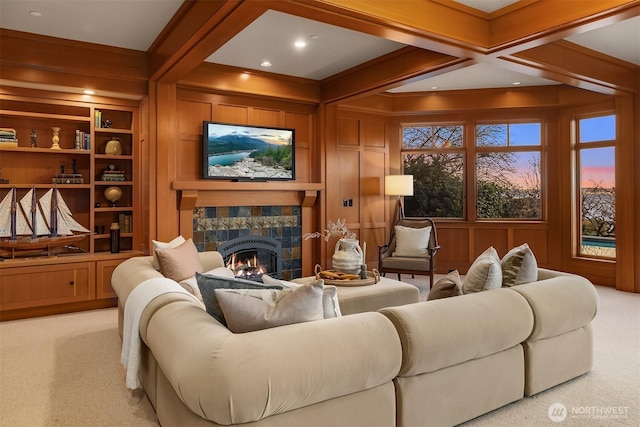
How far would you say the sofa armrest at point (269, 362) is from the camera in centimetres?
156

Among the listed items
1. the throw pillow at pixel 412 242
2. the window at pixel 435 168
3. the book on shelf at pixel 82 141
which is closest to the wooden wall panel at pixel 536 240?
the window at pixel 435 168

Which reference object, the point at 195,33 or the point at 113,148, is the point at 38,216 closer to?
the point at 113,148

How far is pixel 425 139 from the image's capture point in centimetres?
691

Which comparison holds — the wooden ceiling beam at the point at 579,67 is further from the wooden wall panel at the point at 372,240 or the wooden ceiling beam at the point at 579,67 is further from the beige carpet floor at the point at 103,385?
the wooden wall panel at the point at 372,240

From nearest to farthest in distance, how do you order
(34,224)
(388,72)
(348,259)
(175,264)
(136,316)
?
1. (136,316)
2. (175,264)
3. (348,259)
4. (34,224)
5. (388,72)

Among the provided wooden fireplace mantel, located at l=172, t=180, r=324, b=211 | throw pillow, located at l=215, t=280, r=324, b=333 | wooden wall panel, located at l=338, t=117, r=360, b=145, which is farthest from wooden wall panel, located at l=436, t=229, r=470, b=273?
throw pillow, located at l=215, t=280, r=324, b=333

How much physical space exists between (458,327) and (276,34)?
10.7ft

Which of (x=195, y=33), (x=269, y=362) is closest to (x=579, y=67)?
(x=195, y=33)

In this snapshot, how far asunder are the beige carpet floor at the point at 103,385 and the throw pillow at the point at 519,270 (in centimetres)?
69

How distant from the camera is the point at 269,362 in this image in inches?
64.0

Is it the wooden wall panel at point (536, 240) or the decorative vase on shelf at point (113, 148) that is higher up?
the decorative vase on shelf at point (113, 148)

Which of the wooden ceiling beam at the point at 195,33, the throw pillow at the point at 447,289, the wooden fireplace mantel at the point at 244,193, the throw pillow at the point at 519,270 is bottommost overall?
the throw pillow at the point at 447,289

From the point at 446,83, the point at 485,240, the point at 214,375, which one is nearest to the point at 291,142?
the point at 446,83

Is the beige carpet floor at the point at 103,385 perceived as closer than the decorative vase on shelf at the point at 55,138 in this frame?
Yes
